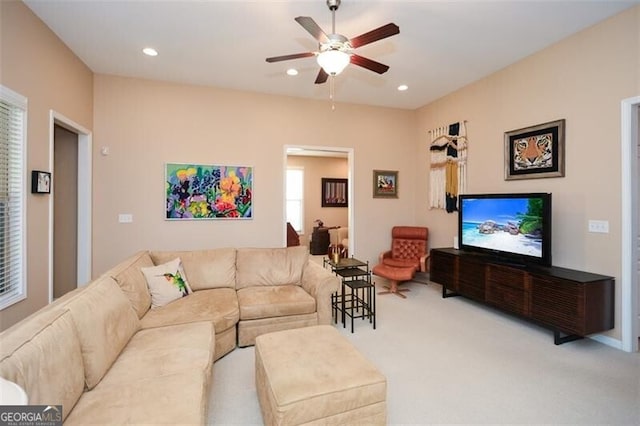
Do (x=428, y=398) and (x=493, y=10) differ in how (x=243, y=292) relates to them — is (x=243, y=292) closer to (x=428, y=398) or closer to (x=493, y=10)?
(x=428, y=398)

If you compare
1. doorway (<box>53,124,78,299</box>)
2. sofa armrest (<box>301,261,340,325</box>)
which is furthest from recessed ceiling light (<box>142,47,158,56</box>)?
sofa armrest (<box>301,261,340,325</box>)

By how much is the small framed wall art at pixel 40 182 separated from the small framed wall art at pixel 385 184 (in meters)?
4.42

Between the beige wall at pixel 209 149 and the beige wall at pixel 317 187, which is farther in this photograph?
the beige wall at pixel 317 187

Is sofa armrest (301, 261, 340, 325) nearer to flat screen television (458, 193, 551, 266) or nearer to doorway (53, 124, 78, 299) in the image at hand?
flat screen television (458, 193, 551, 266)

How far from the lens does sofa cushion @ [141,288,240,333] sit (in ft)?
8.07

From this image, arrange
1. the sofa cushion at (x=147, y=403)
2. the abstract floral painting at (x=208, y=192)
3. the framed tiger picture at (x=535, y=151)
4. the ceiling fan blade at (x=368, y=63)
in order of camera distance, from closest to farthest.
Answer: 1. the sofa cushion at (x=147, y=403)
2. the ceiling fan blade at (x=368, y=63)
3. the framed tiger picture at (x=535, y=151)
4. the abstract floral painting at (x=208, y=192)

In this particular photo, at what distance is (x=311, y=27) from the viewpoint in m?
2.19

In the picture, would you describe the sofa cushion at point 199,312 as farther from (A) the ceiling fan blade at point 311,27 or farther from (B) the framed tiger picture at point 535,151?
(B) the framed tiger picture at point 535,151

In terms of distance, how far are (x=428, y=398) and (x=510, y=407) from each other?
53cm

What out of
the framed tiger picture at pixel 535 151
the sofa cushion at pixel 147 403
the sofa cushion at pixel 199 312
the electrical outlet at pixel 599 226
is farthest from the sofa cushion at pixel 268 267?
the electrical outlet at pixel 599 226

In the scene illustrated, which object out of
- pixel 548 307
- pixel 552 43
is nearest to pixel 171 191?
pixel 548 307

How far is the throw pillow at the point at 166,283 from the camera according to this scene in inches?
110

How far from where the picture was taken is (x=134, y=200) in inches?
165

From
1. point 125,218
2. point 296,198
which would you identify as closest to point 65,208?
point 125,218
